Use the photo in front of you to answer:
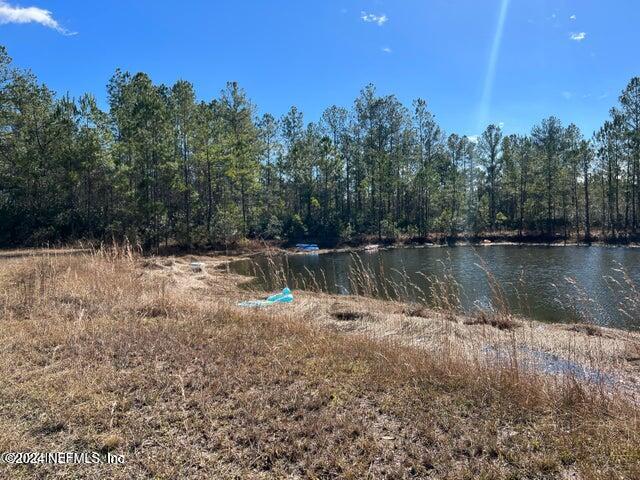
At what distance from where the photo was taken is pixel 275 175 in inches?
Result: 1905

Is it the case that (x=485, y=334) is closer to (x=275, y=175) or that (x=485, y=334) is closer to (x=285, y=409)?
(x=285, y=409)

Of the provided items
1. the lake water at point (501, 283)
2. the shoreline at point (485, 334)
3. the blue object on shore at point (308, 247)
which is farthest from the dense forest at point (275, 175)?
the shoreline at point (485, 334)

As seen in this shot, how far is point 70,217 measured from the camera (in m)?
28.4

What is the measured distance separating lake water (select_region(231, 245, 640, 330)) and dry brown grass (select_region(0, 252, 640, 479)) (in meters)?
2.33

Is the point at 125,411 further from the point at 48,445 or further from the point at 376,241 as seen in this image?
the point at 376,241

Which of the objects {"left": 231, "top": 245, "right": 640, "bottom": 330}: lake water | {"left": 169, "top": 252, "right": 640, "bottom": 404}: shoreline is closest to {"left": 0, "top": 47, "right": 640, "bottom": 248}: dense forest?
{"left": 231, "top": 245, "right": 640, "bottom": 330}: lake water

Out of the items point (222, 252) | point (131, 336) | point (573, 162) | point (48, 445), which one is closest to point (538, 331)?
point (131, 336)

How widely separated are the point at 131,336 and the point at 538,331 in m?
9.00

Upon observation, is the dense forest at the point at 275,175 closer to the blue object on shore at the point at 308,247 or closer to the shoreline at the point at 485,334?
the blue object on shore at the point at 308,247

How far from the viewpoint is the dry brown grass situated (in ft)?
8.93

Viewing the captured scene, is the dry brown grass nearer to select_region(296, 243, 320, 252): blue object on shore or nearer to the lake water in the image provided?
the lake water

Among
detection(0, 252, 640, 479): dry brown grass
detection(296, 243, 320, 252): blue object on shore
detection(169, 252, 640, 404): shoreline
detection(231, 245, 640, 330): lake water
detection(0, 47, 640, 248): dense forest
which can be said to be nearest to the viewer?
detection(0, 252, 640, 479): dry brown grass

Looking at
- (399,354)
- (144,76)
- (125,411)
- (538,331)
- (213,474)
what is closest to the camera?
(213,474)

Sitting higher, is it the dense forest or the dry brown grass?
the dense forest
